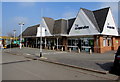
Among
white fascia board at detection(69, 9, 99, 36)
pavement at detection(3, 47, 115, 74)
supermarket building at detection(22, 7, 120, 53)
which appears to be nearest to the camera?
pavement at detection(3, 47, 115, 74)

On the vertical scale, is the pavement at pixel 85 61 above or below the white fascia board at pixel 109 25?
below

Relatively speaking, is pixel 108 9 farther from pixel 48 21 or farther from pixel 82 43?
pixel 48 21

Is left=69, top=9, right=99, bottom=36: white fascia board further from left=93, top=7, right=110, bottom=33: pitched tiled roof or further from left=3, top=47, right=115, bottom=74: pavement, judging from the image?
left=3, top=47, right=115, bottom=74: pavement

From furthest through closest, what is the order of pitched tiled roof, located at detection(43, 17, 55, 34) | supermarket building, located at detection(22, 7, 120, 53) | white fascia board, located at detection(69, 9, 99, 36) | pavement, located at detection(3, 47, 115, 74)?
pitched tiled roof, located at detection(43, 17, 55, 34)
white fascia board, located at detection(69, 9, 99, 36)
supermarket building, located at detection(22, 7, 120, 53)
pavement, located at detection(3, 47, 115, 74)

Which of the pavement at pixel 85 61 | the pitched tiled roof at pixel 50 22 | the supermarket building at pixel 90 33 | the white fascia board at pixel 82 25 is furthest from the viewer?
the pitched tiled roof at pixel 50 22

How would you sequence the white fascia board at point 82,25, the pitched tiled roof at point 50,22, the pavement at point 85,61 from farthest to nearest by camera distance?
the pitched tiled roof at point 50,22 < the white fascia board at point 82,25 < the pavement at point 85,61

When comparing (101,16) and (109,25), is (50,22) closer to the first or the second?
(101,16)

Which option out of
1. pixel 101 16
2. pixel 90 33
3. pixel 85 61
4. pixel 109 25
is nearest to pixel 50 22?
pixel 90 33

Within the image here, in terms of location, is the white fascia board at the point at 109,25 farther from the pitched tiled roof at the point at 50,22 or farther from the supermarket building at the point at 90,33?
the pitched tiled roof at the point at 50,22

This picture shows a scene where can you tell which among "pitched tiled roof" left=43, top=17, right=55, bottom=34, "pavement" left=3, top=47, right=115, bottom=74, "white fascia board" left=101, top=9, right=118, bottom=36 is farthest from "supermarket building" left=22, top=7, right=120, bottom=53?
"pavement" left=3, top=47, right=115, bottom=74

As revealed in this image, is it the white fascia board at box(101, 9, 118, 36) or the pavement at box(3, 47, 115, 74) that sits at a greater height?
the white fascia board at box(101, 9, 118, 36)

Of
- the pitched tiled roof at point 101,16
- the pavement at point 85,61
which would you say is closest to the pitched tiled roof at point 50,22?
the pitched tiled roof at point 101,16

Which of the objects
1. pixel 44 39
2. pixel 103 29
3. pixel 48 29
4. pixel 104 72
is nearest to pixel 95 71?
pixel 104 72

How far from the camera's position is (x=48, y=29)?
27.8 metres
